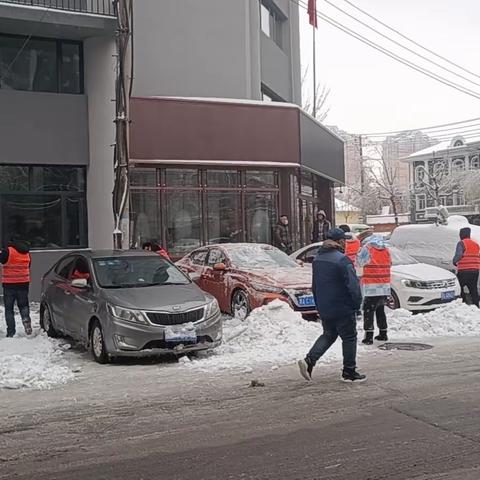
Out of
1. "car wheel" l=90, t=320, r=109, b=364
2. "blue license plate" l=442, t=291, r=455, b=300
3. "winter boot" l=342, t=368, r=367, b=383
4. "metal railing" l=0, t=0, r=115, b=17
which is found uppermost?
"metal railing" l=0, t=0, r=115, b=17

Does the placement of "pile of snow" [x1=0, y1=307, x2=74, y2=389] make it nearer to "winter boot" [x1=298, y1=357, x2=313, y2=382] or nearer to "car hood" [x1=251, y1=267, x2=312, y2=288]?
"winter boot" [x1=298, y1=357, x2=313, y2=382]

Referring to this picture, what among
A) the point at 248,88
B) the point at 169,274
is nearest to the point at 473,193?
the point at 248,88

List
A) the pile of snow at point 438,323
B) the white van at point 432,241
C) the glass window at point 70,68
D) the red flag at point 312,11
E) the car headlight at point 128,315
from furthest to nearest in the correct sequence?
the red flag at point 312,11 → the glass window at point 70,68 → the white van at point 432,241 → the pile of snow at point 438,323 → the car headlight at point 128,315

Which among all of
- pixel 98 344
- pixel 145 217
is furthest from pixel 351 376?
pixel 145 217

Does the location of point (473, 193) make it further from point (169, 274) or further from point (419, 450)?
point (419, 450)

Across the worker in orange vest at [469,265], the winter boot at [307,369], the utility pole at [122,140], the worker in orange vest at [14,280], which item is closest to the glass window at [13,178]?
the utility pole at [122,140]

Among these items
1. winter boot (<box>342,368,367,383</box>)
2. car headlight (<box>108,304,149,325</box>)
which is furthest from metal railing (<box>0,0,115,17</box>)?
winter boot (<box>342,368,367,383</box>)

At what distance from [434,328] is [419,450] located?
6.30 meters

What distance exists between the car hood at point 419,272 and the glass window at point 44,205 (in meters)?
8.36

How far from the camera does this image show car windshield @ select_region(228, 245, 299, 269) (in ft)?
42.1

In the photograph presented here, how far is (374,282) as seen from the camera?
10.1 meters

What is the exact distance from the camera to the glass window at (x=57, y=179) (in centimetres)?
1705

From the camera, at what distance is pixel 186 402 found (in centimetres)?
707

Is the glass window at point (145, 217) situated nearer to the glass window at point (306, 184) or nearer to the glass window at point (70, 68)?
the glass window at point (70, 68)
